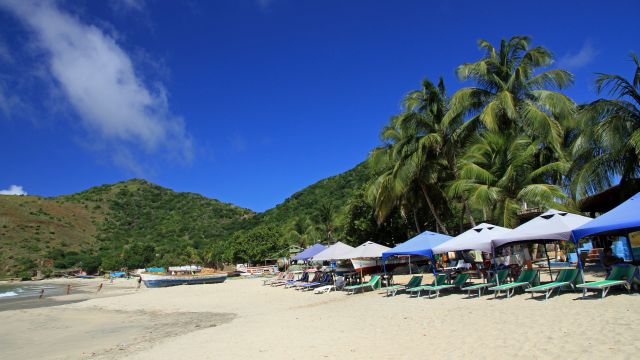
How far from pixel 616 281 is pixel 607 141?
560 cm

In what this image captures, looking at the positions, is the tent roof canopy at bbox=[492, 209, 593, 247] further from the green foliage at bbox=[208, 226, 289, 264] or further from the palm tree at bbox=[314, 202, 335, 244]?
the green foliage at bbox=[208, 226, 289, 264]

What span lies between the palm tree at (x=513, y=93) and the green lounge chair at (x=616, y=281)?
33.4ft

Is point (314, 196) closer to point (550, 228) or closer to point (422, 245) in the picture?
point (422, 245)

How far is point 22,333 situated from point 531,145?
66.4 ft

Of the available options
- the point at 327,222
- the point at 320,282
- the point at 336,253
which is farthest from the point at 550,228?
the point at 327,222

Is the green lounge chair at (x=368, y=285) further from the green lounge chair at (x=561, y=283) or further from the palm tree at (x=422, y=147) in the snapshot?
the green lounge chair at (x=561, y=283)

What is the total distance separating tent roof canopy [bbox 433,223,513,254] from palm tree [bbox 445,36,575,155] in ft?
24.5

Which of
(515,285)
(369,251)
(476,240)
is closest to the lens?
(515,285)

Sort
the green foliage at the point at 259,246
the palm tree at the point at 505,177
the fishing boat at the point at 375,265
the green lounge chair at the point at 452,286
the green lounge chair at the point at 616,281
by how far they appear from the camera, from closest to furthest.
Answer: the green lounge chair at the point at 616,281 → the green lounge chair at the point at 452,286 → the palm tree at the point at 505,177 → the fishing boat at the point at 375,265 → the green foliage at the point at 259,246

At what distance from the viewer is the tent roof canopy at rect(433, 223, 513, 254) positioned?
41.4 ft

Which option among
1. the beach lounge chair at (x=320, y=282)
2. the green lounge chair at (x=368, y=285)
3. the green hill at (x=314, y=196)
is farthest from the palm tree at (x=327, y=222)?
the green lounge chair at (x=368, y=285)

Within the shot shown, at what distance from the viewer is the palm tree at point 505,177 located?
17.3 m

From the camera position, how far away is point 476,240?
42.2 feet

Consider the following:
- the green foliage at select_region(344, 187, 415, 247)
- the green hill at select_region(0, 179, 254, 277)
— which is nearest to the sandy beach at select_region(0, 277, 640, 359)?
the green foliage at select_region(344, 187, 415, 247)
